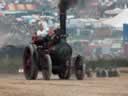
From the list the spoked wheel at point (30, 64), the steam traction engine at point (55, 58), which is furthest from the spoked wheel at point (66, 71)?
the spoked wheel at point (30, 64)

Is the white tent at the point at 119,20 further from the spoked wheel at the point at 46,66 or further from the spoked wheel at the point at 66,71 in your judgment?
the spoked wheel at the point at 46,66

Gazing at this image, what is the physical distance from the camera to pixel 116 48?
4256 centimetres

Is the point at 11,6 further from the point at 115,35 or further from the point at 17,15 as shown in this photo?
the point at 115,35

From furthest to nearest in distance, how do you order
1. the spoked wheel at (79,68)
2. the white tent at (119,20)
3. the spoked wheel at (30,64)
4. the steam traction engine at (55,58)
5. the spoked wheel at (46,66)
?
the white tent at (119,20) < the spoked wheel at (30,64) < the spoked wheel at (79,68) < the steam traction engine at (55,58) < the spoked wheel at (46,66)

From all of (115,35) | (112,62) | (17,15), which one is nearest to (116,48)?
(115,35)

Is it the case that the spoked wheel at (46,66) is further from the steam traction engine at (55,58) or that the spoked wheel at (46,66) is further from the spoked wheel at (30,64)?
the spoked wheel at (30,64)

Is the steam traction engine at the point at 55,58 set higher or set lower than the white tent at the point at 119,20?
higher

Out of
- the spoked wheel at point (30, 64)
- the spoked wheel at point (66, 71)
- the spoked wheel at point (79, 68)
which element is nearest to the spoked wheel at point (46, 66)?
the spoked wheel at point (30, 64)

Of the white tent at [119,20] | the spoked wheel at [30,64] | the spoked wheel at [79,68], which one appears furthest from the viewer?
the white tent at [119,20]

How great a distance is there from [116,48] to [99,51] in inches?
50.3

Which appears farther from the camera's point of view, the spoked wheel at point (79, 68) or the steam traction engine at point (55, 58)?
the spoked wheel at point (79, 68)

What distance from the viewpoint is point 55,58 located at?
17625 mm

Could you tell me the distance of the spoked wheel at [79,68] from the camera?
17641 millimetres

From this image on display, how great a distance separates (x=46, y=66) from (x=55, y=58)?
47cm
